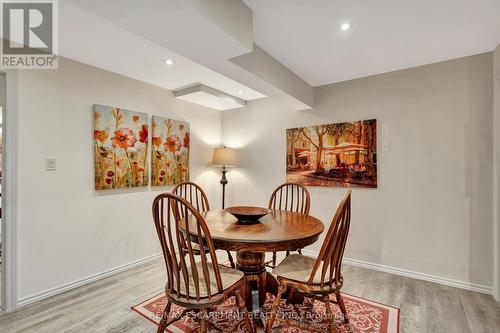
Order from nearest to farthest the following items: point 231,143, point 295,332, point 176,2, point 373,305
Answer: point 176,2 < point 295,332 < point 373,305 < point 231,143

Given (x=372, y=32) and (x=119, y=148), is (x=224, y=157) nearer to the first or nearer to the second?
(x=119, y=148)

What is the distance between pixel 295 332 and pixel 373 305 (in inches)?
32.7

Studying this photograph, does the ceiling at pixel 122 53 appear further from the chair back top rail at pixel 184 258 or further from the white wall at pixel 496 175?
the white wall at pixel 496 175

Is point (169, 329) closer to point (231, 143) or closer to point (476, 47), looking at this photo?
point (231, 143)

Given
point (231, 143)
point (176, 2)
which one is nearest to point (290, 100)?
point (231, 143)

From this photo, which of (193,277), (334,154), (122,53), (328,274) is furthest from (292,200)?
(122,53)

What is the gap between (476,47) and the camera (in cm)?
235

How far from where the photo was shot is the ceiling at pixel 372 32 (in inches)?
69.2

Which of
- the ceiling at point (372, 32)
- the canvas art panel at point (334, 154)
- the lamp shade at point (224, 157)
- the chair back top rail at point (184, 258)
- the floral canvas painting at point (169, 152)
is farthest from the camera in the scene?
the lamp shade at point (224, 157)

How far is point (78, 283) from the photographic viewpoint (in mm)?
2574

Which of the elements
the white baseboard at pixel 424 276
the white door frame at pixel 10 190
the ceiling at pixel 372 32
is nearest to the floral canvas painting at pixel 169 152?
the white door frame at pixel 10 190

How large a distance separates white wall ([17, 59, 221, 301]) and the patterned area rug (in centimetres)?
95

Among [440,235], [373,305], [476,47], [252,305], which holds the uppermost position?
[476,47]

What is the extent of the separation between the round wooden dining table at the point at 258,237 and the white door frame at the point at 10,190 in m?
1.52
